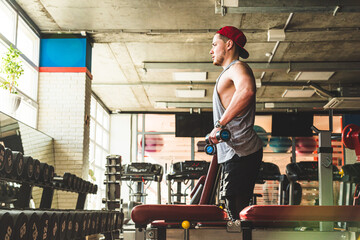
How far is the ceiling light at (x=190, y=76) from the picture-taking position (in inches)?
381

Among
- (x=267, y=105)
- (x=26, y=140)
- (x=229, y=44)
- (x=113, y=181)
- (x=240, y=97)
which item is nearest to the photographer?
(x=240, y=97)

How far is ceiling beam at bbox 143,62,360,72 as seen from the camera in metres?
9.10

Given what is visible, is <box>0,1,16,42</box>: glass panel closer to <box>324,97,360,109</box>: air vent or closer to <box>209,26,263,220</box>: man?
<box>209,26,263,220</box>: man

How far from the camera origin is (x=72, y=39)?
7.82 m

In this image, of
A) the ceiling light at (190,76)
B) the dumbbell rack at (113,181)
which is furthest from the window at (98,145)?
the dumbbell rack at (113,181)

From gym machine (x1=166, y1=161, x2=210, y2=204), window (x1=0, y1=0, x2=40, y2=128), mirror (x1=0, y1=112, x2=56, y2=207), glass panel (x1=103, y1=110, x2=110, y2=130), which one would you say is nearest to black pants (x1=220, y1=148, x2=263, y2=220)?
mirror (x1=0, y1=112, x2=56, y2=207)

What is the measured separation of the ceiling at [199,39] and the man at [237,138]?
3823 mm

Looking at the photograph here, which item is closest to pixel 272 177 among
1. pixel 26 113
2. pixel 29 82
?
pixel 26 113

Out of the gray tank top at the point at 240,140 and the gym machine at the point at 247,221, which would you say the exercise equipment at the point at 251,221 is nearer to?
the gym machine at the point at 247,221

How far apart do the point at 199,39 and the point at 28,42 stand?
283 cm

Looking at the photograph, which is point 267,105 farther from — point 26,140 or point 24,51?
point 26,140

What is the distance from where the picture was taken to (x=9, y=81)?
21.2 feet

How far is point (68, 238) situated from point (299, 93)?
8.77 meters

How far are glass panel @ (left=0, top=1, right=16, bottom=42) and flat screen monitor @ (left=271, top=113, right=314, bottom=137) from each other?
26.8ft
